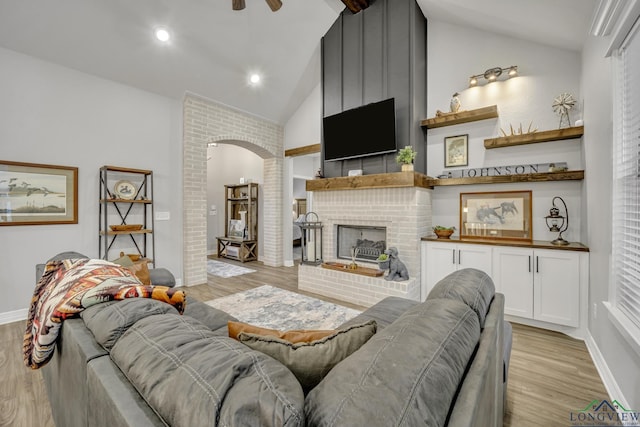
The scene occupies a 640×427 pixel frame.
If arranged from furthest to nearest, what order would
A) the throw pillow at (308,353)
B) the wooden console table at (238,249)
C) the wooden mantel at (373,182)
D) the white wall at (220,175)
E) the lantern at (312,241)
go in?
the white wall at (220,175) → the wooden console table at (238,249) → the lantern at (312,241) → the wooden mantel at (373,182) → the throw pillow at (308,353)

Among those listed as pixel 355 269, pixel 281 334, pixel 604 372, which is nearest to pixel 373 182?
pixel 355 269

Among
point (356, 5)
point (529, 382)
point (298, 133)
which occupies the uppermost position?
point (356, 5)

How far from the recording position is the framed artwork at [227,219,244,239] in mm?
6445

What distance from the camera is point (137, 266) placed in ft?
7.25

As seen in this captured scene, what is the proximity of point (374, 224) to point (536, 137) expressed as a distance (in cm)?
205

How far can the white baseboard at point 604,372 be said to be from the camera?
1.75 m

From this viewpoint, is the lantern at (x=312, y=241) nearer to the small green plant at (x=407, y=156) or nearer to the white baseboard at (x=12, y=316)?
the small green plant at (x=407, y=156)

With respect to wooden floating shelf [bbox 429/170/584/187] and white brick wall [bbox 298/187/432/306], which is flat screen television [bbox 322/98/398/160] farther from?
wooden floating shelf [bbox 429/170/584/187]

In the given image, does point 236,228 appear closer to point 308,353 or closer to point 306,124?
point 306,124

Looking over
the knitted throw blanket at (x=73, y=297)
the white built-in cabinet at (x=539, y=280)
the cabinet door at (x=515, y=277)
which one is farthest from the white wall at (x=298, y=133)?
the knitted throw blanket at (x=73, y=297)

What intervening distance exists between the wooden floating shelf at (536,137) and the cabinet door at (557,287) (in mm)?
1218

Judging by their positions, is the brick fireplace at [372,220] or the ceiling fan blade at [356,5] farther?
the ceiling fan blade at [356,5]

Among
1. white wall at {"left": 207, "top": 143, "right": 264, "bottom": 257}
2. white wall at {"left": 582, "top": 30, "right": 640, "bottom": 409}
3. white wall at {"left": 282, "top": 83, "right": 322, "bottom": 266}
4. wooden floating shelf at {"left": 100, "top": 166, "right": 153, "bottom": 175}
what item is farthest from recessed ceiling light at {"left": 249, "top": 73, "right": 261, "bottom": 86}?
white wall at {"left": 582, "top": 30, "right": 640, "bottom": 409}

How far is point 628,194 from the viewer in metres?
1.76
